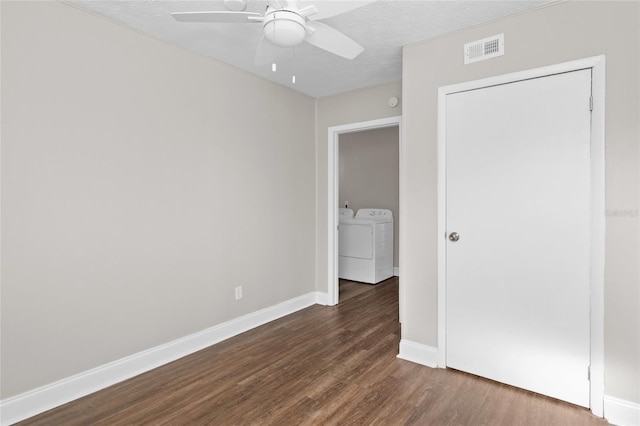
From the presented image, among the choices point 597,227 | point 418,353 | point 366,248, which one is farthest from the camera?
point 366,248

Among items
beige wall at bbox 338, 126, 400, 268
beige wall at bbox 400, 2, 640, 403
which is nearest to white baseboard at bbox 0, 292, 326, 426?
beige wall at bbox 400, 2, 640, 403

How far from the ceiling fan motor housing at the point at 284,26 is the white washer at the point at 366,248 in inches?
143

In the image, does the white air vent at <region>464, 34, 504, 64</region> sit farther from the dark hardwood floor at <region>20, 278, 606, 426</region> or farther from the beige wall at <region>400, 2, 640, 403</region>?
the dark hardwood floor at <region>20, 278, 606, 426</region>

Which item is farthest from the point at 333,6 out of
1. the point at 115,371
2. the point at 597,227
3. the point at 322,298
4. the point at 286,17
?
the point at 322,298

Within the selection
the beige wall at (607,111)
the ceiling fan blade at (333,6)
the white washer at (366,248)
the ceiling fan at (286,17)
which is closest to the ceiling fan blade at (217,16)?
the ceiling fan at (286,17)

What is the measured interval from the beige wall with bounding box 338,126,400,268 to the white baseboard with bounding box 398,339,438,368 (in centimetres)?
296

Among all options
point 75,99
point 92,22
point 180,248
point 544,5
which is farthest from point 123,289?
point 544,5

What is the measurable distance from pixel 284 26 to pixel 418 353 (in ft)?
7.99

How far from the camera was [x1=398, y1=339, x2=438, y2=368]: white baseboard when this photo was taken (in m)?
2.66

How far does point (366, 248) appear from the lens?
16.9 feet

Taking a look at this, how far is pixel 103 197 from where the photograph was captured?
2.37 meters

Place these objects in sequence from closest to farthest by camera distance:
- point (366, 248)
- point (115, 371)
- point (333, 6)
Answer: point (333, 6), point (115, 371), point (366, 248)

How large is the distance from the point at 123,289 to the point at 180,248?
509mm

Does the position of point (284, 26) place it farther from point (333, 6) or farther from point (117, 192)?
point (117, 192)
